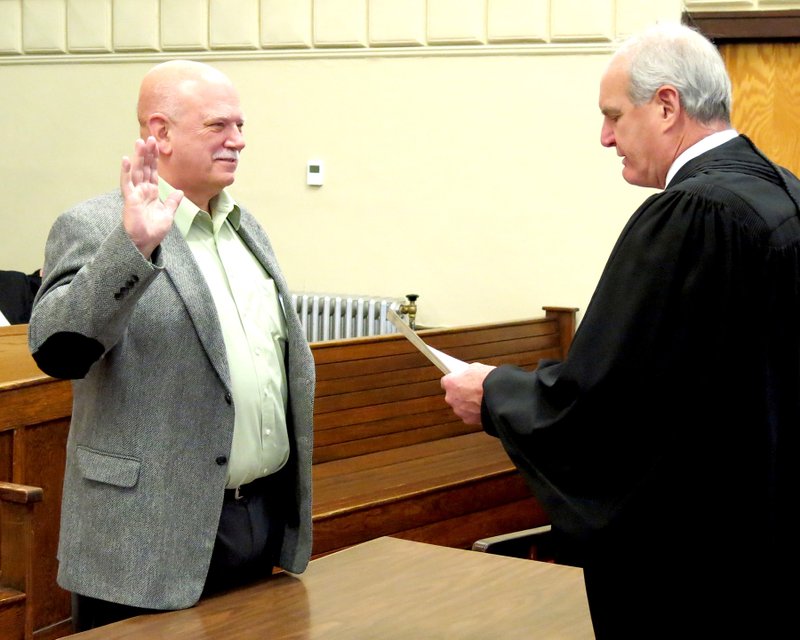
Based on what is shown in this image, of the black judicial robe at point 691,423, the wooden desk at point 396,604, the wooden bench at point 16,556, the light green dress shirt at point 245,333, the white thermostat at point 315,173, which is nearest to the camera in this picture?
the black judicial robe at point 691,423

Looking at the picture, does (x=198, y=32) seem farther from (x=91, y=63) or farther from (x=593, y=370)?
(x=593, y=370)

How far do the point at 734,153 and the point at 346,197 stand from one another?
18.2 feet

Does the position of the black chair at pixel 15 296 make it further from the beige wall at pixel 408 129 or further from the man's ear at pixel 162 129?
the man's ear at pixel 162 129

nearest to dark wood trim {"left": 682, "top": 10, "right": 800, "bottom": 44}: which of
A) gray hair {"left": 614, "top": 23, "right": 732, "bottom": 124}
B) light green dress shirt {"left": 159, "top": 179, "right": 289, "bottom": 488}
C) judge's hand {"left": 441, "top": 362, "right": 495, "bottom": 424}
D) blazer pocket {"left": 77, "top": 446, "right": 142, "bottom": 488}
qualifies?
gray hair {"left": 614, "top": 23, "right": 732, "bottom": 124}

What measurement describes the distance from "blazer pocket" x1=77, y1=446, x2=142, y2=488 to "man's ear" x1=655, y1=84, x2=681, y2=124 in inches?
44.8

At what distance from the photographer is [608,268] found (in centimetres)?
193

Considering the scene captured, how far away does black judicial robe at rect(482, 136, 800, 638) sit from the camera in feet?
6.02

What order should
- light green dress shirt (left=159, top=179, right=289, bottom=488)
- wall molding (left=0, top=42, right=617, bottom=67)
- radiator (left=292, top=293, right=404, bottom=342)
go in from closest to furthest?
light green dress shirt (left=159, top=179, right=289, bottom=488), wall molding (left=0, top=42, right=617, bottom=67), radiator (left=292, top=293, right=404, bottom=342)

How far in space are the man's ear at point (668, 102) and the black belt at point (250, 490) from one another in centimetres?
106

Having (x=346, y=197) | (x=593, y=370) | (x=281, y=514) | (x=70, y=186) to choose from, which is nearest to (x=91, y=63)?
(x=70, y=186)

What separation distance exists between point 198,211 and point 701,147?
0.98 meters

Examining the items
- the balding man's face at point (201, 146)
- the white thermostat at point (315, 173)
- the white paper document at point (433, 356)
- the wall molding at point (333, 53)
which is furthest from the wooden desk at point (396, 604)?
the white thermostat at point (315, 173)

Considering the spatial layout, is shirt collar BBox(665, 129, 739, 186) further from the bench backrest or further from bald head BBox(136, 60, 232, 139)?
the bench backrest

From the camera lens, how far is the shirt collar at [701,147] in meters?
2.01
